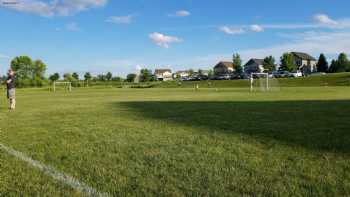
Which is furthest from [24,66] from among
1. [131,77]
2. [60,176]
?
[60,176]

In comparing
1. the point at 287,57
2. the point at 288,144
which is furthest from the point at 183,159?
the point at 287,57

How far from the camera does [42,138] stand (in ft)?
24.7

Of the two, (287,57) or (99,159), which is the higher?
(287,57)

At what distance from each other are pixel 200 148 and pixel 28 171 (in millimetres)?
2941

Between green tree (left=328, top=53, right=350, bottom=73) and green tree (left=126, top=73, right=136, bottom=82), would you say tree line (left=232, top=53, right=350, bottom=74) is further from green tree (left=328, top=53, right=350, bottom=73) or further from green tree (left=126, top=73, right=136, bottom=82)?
green tree (left=126, top=73, right=136, bottom=82)

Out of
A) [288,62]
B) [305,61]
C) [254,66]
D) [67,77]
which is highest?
[305,61]

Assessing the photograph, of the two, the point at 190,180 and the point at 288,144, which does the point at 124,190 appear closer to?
the point at 190,180

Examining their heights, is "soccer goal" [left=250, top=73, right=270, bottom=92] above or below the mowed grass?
above

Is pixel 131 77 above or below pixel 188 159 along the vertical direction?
above

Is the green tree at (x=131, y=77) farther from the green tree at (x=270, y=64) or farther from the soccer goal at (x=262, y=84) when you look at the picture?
the soccer goal at (x=262, y=84)

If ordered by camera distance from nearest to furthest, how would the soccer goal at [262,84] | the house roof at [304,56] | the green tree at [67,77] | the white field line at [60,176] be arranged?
the white field line at [60,176], the soccer goal at [262,84], the green tree at [67,77], the house roof at [304,56]

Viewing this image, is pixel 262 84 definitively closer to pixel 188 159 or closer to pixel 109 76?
pixel 188 159

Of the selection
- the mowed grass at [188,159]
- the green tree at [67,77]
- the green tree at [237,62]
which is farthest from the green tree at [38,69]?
the mowed grass at [188,159]

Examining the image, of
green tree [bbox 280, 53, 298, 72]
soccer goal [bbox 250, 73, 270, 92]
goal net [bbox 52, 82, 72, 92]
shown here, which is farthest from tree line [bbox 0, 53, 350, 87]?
soccer goal [bbox 250, 73, 270, 92]
